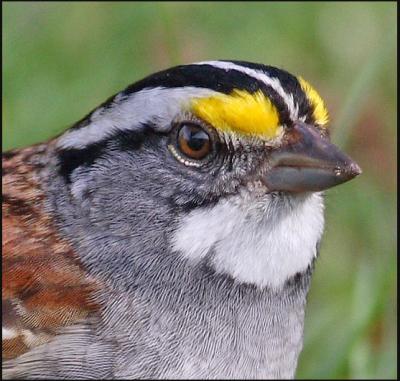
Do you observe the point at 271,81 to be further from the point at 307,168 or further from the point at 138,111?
the point at 138,111

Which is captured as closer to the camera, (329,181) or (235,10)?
(329,181)

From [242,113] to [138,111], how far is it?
0.29 meters

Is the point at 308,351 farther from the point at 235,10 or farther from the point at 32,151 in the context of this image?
the point at 235,10

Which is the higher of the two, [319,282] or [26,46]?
[26,46]

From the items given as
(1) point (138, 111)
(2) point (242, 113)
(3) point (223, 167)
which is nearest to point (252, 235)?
(3) point (223, 167)

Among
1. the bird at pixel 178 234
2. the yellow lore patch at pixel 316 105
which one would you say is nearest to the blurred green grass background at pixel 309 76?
the bird at pixel 178 234

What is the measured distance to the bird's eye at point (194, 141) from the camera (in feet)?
10.5

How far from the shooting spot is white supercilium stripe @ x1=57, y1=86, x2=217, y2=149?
3209 millimetres

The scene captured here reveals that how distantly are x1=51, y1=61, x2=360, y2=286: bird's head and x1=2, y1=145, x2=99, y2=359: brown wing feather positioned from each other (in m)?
0.14

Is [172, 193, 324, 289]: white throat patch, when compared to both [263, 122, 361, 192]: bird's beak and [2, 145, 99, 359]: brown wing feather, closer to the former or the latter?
[263, 122, 361, 192]: bird's beak

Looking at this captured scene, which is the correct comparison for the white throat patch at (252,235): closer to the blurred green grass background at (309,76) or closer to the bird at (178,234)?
the bird at (178,234)

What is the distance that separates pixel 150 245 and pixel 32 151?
608mm

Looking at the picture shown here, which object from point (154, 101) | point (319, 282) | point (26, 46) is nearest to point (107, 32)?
point (26, 46)

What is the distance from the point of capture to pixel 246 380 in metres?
3.39
